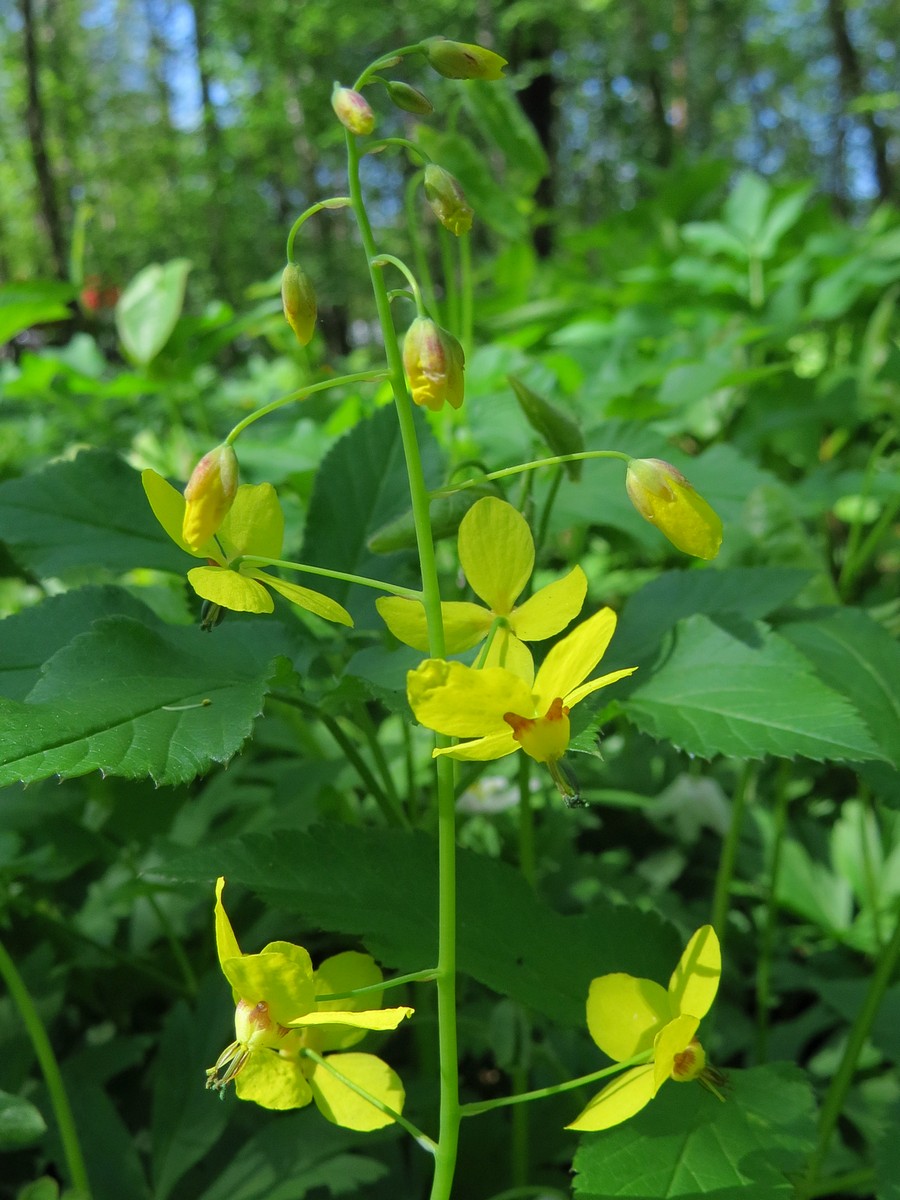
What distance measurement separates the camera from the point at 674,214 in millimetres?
3342

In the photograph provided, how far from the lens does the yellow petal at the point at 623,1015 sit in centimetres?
59

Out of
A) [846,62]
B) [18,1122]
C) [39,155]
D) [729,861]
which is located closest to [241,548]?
[18,1122]

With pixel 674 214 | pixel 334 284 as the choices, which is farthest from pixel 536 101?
pixel 334 284

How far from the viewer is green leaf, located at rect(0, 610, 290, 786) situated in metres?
0.54

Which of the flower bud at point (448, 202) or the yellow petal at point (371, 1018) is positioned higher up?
the flower bud at point (448, 202)

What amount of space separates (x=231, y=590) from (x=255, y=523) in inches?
3.3

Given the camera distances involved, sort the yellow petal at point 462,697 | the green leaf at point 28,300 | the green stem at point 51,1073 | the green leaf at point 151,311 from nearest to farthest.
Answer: the yellow petal at point 462,697 → the green stem at point 51,1073 → the green leaf at point 28,300 → the green leaf at point 151,311

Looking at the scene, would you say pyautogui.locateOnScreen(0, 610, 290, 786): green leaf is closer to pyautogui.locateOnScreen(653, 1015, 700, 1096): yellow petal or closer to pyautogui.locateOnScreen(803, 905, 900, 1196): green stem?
pyautogui.locateOnScreen(653, 1015, 700, 1096): yellow petal

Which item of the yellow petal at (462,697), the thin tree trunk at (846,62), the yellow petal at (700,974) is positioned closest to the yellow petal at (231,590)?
the yellow petal at (462,697)

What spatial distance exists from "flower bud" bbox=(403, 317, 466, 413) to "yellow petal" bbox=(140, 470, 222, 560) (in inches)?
5.7

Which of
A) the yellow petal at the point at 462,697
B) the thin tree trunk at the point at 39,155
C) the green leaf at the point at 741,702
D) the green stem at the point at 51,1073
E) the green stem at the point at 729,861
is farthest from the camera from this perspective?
the thin tree trunk at the point at 39,155

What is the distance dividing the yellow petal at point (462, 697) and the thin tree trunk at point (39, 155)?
21.0 feet

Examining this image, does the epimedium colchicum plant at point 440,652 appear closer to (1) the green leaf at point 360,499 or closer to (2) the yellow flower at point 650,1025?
(2) the yellow flower at point 650,1025

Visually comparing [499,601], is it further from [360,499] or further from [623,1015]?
[360,499]
